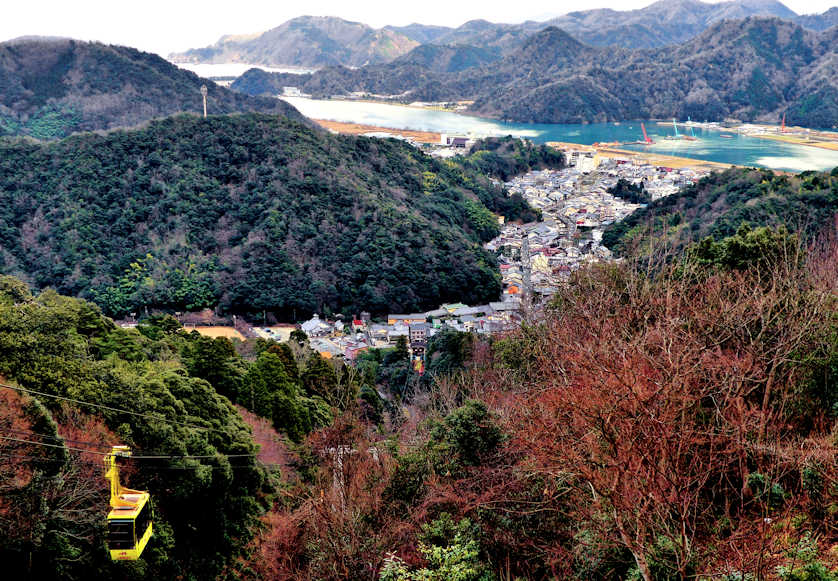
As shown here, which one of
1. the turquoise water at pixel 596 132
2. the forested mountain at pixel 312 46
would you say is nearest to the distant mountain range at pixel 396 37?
the forested mountain at pixel 312 46

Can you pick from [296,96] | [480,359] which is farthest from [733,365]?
[296,96]

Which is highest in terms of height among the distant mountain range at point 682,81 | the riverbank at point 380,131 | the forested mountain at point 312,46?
the forested mountain at point 312,46

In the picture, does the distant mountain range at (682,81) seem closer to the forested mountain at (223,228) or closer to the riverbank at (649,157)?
the riverbank at (649,157)

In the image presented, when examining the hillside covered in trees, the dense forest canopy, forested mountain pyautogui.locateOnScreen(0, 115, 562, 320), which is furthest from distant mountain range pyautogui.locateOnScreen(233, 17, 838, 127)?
the dense forest canopy

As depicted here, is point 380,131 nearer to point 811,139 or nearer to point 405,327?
point 811,139

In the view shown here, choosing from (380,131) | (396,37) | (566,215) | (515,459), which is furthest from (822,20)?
(515,459)
